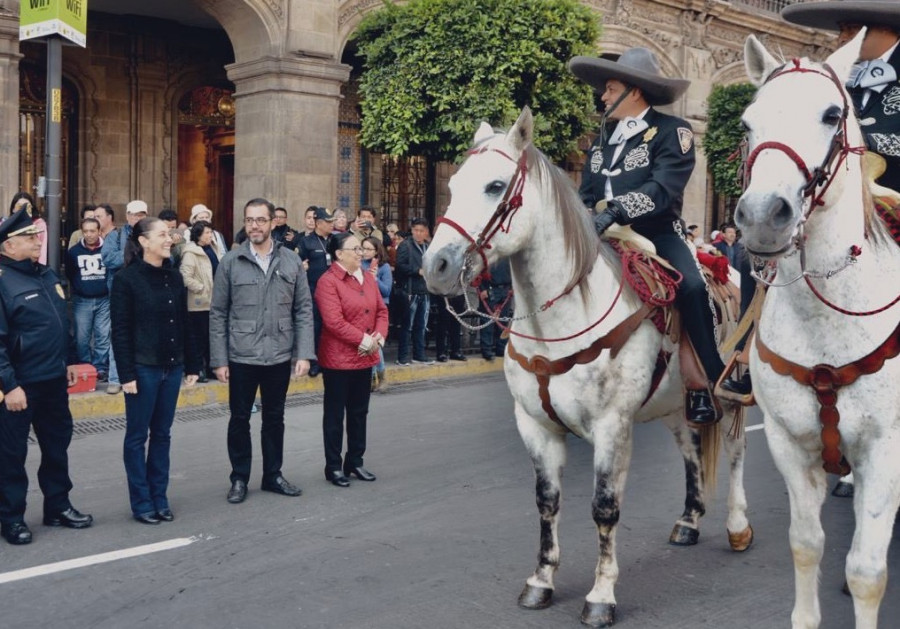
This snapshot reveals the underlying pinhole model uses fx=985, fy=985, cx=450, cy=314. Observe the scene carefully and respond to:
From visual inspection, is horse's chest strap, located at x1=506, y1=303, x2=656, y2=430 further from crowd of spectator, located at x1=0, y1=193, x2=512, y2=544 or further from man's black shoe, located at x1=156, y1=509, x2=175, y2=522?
man's black shoe, located at x1=156, y1=509, x2=175, y2=522

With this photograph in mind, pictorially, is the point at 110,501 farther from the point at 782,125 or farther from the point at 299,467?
the point at 782,125

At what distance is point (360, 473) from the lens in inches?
302

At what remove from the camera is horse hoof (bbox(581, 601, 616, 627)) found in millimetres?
4691

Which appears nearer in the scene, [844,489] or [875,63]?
[875,63]

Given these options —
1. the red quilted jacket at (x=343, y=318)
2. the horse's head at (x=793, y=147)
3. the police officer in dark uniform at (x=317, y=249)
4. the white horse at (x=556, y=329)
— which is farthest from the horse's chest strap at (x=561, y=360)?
the police officer in dark uniform at (x=317, y=249)

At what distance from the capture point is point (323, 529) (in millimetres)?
6387

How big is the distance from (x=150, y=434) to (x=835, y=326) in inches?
184

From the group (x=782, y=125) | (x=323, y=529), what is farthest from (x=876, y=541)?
(x=323, y=529)

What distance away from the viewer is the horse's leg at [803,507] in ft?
13.2

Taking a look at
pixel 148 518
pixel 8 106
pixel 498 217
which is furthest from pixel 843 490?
pixel 8 106

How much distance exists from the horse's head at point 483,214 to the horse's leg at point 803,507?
1.41m

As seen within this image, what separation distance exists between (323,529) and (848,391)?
3.68m

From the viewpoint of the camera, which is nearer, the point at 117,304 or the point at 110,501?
the point at 117,304

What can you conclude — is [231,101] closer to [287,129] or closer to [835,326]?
[287,129]
